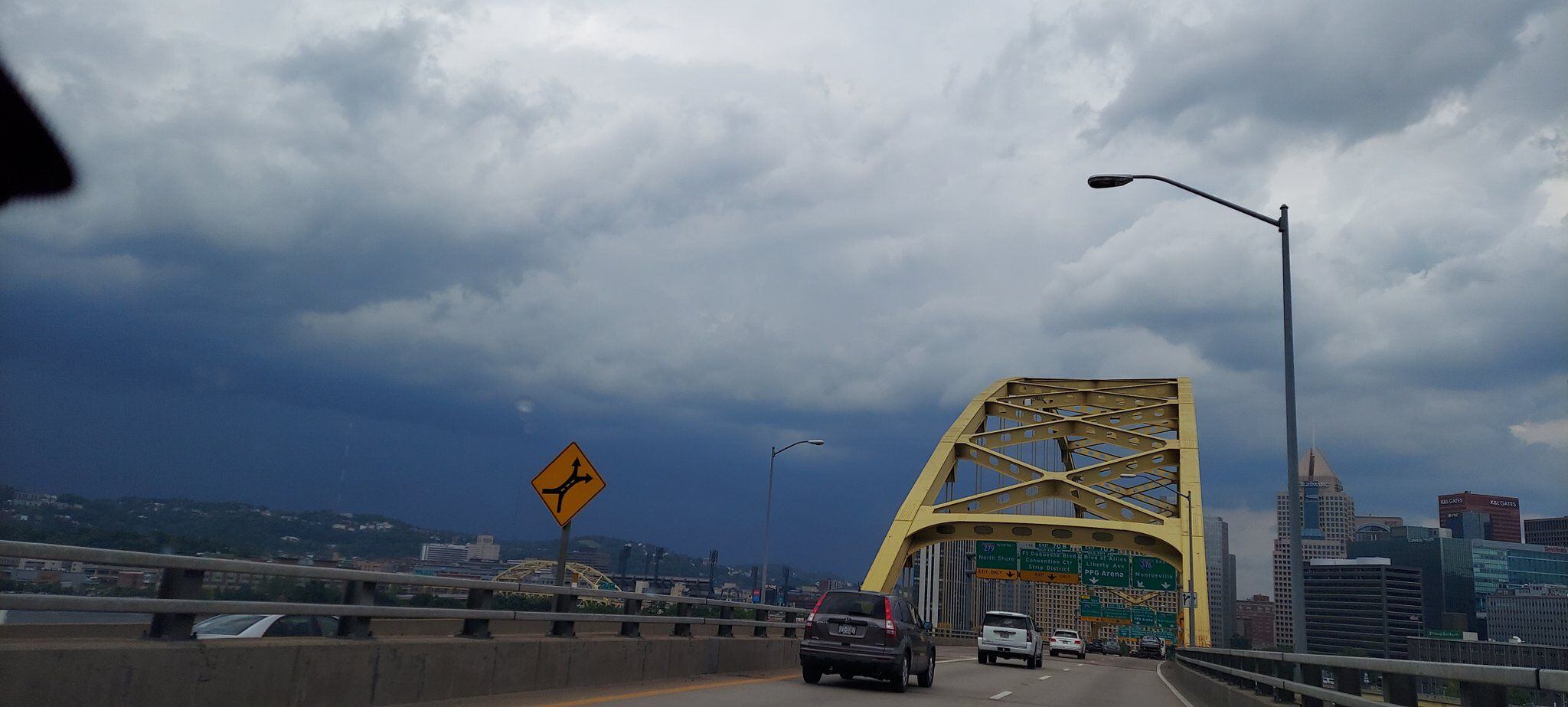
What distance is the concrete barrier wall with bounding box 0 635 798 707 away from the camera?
269 inches

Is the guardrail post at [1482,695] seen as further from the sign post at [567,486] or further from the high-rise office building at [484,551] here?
the high-rise office building at [484,551]

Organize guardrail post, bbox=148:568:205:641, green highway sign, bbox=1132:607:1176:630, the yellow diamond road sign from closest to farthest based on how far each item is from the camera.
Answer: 1. guardrail post, bbox=148:568:205:641
2. the yellow diamond road sign
3. green highway sign, bbox=1132:607:1176:630

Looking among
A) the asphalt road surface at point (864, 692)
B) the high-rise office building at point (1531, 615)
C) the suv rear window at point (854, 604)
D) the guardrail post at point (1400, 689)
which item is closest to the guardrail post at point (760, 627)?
the asphalt road surface at point (864, 692)

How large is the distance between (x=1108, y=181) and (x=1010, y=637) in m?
20.0

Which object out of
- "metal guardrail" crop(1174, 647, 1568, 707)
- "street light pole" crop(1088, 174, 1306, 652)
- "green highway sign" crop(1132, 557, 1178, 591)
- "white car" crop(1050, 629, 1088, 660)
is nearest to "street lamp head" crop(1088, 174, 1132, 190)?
"street light pole" crop(1088, 174, 1306, 652)

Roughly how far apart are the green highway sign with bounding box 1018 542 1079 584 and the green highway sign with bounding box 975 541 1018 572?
408mm

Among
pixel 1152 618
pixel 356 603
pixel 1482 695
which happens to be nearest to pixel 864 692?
pixel 356 603

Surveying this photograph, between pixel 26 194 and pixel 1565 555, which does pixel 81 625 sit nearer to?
pixel 26 194

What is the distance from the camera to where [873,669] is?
17781 mm

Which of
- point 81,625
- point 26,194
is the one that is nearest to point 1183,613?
point 81,625

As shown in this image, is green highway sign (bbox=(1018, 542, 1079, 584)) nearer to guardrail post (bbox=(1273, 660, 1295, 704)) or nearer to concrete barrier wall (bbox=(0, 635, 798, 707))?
concrete barrier wall (bbox=(0, 635, 798, 707))

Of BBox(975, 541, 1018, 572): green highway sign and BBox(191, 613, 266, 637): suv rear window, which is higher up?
BBox(975, 541, 1018, 572): green highway sign

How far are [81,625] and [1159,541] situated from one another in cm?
4793

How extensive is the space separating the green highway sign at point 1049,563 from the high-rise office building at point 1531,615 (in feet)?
120
